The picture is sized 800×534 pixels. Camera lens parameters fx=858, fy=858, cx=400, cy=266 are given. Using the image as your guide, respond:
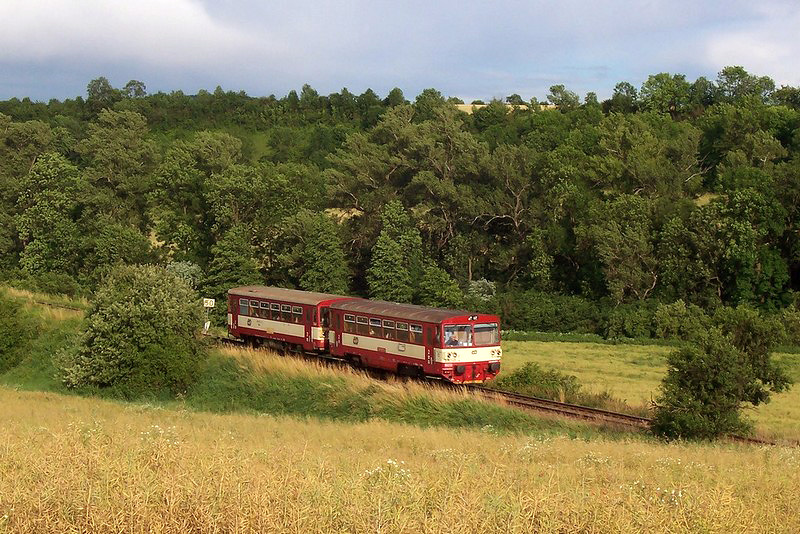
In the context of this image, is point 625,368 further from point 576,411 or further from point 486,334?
point 576,411

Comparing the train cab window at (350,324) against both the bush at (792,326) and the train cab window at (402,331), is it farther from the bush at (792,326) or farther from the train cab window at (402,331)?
the bush at (792,326)

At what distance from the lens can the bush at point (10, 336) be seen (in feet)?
137

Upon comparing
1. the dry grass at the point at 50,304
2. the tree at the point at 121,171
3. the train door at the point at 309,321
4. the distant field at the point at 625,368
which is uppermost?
the tree at the point at 121,171

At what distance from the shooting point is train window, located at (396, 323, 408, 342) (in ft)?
104

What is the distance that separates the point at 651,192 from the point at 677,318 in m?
11.8

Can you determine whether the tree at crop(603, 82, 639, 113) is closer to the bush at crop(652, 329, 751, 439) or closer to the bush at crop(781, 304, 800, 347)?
the bush at crop(781, 304, 800, 347)

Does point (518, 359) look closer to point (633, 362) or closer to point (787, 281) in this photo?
point (633, 362)

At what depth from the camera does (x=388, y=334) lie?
3234 cm

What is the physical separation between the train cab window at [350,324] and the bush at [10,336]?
18377 millimetres

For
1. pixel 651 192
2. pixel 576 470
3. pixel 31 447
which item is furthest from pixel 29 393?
pixel 651 192

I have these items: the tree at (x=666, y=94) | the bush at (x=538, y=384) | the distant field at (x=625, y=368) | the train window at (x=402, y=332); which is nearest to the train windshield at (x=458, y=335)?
the train window at (x=402, y=332)

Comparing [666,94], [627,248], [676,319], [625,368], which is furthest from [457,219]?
[666,94]

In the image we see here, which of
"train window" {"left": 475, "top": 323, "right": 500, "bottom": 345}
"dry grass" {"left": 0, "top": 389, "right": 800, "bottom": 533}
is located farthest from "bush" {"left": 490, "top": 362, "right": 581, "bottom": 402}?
"dry grass" {"left": 0, "top": 389, "right": 800, "bottom": 533}

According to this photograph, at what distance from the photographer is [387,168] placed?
6556 centimetres
